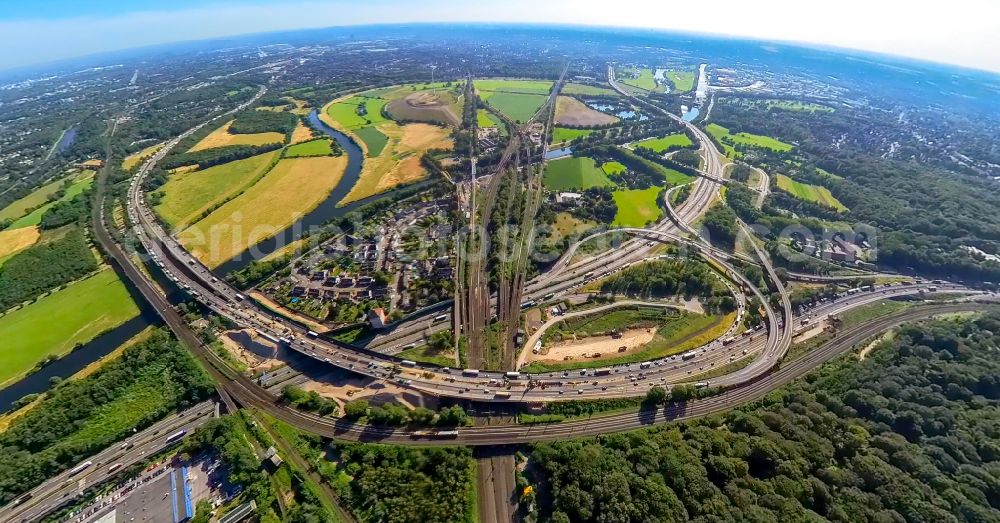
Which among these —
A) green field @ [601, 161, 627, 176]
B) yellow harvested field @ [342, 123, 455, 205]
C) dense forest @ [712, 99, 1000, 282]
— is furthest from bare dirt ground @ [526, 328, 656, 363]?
yellow harvested field @ [342, 123, 455, 205]

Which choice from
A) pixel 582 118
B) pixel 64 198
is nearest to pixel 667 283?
pixel 582 118

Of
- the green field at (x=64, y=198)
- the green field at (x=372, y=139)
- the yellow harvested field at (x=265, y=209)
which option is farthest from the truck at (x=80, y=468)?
the green field at (x=372, y=139)

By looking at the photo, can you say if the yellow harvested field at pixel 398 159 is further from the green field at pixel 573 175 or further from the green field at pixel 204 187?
the green field at pixel 573 175

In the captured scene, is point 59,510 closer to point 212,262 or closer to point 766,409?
point 212,262

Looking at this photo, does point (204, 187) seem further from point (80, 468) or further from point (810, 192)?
point (810, 192)

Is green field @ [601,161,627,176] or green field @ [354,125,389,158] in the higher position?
green field @ [354,125,389,158]

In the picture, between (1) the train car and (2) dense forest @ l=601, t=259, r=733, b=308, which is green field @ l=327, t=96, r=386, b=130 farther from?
(1) the train car
